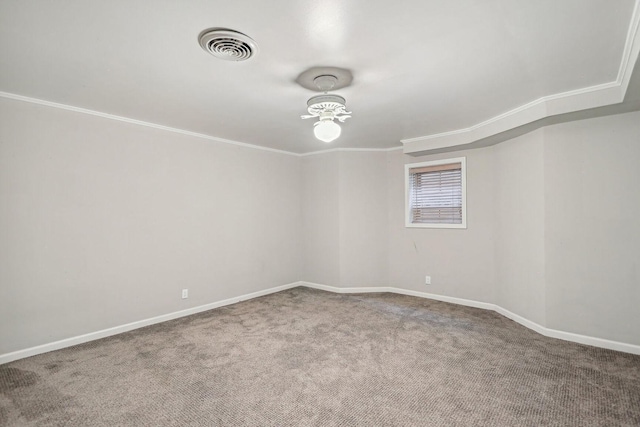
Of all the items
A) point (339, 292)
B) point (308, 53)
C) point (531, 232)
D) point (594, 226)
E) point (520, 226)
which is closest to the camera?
point (308, 53)

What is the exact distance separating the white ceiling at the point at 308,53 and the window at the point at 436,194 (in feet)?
4.46

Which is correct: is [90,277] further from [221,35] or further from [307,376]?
[221,35]

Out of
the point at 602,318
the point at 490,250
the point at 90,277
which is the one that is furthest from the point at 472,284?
the point at 90,277

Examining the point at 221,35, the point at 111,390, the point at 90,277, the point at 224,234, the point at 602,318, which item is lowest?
the point at 111,390

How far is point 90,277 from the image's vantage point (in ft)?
11.3

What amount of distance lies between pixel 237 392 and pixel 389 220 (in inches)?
148

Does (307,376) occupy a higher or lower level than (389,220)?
lower

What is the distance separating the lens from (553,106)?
3.07m

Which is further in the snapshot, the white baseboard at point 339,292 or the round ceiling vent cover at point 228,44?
the white baseboard at point 339,292

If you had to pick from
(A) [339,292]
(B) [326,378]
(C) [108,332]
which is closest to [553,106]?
(B) [326,378]

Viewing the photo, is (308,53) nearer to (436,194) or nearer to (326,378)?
(326,378)

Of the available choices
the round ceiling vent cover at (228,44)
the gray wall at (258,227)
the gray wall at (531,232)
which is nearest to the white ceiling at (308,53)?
the round ceiling vent cover at (228,44)

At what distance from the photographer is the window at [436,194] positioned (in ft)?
15.6

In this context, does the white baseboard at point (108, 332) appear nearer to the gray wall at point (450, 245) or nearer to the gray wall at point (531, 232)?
the gray wall at point (531, 232)
